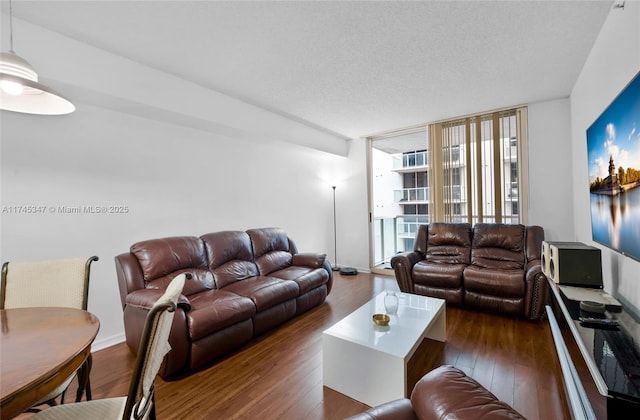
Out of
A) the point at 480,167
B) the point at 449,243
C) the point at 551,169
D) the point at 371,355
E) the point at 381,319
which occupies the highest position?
the point at 480,167

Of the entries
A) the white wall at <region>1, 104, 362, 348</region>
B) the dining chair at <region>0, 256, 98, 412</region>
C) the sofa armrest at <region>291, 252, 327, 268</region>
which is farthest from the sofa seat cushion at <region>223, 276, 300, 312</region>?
the dining chair at <region>0, 256, 98, 412</region>

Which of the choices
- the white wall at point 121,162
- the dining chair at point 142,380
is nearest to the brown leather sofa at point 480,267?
the white wall at point 121,162

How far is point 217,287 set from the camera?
279cm

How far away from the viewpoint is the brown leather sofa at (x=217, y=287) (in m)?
2.02

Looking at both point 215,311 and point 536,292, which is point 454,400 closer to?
point 215,311

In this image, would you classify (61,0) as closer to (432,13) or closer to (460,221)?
(432,13)

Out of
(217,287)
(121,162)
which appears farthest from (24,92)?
(217,287)

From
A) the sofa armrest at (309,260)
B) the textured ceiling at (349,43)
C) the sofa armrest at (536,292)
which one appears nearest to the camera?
the textured ceiling at (349,43)

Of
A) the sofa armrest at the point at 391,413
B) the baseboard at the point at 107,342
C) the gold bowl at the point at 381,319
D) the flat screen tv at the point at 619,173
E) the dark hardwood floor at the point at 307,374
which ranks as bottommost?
the dark hardwood floor at the point at 307,374

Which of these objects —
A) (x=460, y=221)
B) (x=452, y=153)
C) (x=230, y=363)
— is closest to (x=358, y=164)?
(x=452, y=153)

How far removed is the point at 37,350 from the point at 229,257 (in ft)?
6.95

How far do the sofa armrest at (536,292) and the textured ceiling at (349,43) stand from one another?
2054 millimetres

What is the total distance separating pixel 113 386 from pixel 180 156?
7.39 ft

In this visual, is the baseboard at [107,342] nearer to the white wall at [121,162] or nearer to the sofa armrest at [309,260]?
the white wall at [121,162]
